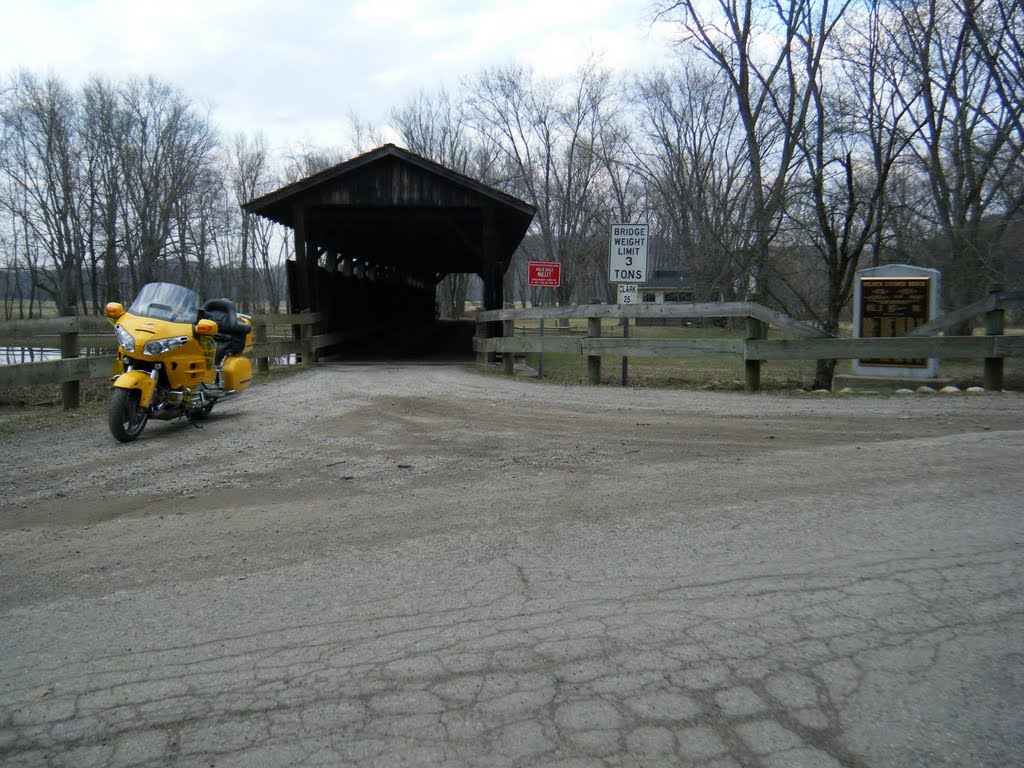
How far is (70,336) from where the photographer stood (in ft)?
32.9

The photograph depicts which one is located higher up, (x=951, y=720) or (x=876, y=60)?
(x=876, y=60)

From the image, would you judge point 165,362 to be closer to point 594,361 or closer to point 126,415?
point 126,415

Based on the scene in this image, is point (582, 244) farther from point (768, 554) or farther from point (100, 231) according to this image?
point (768, 554)

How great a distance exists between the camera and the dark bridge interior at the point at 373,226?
1680cm

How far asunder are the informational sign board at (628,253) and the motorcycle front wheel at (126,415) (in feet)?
26.5

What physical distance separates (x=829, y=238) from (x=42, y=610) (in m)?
13.9

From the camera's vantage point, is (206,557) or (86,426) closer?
(206,557)

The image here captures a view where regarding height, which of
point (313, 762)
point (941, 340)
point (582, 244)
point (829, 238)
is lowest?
point (313, 762)

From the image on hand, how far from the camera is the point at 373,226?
72.0 ft

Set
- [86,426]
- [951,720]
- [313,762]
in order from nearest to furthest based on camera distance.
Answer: [313,762] → [951,720] → [86,426]

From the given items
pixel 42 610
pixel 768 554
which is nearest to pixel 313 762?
pixel 42 610

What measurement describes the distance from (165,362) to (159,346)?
0.66 feet

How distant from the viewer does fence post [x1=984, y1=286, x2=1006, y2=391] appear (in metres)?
10.7


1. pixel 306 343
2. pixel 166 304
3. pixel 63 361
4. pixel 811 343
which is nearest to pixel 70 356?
pixel 63 361
